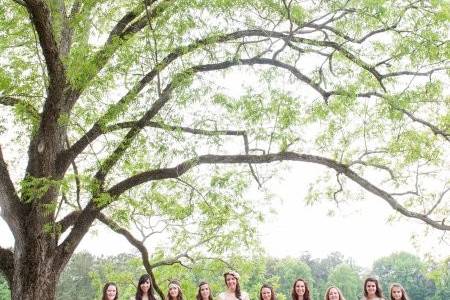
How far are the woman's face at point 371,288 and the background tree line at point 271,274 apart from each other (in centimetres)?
141

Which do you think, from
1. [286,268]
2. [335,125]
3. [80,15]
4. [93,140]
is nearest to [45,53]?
[80,15]

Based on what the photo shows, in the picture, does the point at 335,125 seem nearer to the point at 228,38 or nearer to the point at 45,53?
the point at 228,38

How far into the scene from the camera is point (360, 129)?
362 inches

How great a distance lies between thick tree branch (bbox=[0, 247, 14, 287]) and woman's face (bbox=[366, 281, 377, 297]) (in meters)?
4.80

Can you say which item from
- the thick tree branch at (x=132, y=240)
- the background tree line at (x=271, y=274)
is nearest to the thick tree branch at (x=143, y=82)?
the thick tree branch at (x=132, y=240)

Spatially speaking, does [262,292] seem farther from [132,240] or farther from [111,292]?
[132,240]

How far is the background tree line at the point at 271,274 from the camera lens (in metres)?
10.4

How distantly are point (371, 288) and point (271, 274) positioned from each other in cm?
3129

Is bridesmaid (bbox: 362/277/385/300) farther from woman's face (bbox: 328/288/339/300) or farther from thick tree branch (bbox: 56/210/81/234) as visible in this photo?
thick tree branch (bbox: 56/210/81/234)

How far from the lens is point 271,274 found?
37219 millimetres

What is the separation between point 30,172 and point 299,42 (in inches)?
162

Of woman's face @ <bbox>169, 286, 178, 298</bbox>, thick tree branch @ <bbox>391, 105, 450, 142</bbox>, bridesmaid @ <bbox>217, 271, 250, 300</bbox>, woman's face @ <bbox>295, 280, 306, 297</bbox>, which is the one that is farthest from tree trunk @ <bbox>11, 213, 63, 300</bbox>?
thick tree branch @ <bbox>391, 105, 450, 142</bbox>

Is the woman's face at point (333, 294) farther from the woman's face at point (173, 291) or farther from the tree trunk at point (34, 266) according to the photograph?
the tree trunk at point (34, 266)

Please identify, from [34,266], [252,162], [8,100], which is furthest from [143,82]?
[34,266]
